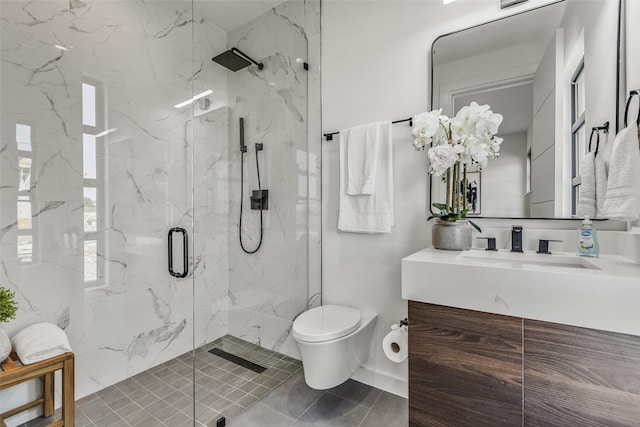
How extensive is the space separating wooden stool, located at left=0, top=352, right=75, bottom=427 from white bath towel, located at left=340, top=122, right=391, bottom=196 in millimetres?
1697

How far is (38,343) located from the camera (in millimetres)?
1392

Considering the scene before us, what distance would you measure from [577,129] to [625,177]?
0.40 metres

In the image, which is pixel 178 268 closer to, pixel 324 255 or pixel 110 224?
→ pixel 110 224

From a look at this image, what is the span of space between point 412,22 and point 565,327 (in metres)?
1.73

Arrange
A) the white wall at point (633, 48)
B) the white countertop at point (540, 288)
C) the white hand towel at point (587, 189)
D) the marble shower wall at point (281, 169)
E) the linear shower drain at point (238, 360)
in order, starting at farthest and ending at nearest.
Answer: the marble shower wall at point (281, 169)
the linear shower drain at point (238, 360)
the white hand towel at point (587, 189)
the white wall at point (633, 48)
the white countertop at point (540, 288)

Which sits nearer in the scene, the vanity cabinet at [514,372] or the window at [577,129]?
the vanity cabinet at [514,372]

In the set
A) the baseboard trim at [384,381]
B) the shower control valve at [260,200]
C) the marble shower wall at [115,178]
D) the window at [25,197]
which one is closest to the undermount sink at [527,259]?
the baseboard trim at [384,381]

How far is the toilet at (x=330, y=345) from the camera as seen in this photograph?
1.54m

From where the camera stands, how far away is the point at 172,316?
216 cm

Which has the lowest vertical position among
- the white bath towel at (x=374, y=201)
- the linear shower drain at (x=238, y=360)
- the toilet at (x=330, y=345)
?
the linear shower drain at (x=238, y=360)

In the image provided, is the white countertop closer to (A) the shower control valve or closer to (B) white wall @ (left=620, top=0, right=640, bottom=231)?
(B) white wall @ (left=620, top=0, right=640, bottom=231)

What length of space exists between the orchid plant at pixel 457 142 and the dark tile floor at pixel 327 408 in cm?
112

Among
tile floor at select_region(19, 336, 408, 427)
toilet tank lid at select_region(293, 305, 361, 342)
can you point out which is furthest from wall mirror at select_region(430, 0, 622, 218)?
tile floor at select_region(19, 336, 408, 427)

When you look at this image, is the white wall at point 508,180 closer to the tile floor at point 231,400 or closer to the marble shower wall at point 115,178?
the tile floor at point 231,400
